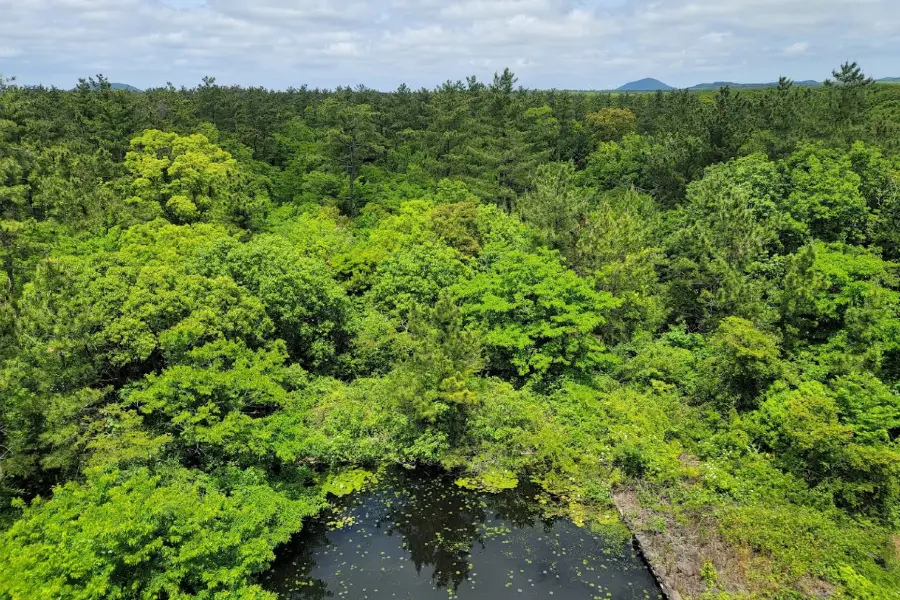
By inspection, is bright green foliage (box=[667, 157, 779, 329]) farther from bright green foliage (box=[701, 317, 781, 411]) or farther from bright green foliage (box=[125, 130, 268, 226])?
Result: bright green foliage (box=[125, 130, 268, 226])

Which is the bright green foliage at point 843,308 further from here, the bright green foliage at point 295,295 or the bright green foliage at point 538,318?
the bright green foliage at point 295,295

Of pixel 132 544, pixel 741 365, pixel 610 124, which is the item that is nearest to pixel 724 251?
pixel 741 365

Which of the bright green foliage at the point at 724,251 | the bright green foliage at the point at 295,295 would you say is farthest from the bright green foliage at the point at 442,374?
the bright green foliage at the point at 724,251

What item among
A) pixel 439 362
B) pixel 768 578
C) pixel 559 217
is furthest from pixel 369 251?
pixel 768 578

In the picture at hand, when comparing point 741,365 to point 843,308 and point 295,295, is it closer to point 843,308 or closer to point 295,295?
point 843,308

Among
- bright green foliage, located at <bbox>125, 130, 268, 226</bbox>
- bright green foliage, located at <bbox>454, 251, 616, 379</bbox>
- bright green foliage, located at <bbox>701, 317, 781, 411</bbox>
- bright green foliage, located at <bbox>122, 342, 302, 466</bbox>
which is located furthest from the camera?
bright green foliage, located at <bbox>125, 130, 268, 226</bbox>

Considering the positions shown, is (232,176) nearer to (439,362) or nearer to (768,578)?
(439,362)

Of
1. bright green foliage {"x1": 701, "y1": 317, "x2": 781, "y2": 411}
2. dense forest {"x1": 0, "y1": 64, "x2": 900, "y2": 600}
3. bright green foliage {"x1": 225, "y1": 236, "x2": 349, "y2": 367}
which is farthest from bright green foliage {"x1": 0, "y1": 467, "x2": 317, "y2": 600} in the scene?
bright green foliage {"x1": 701, "y1": 317, "x2": 781, "y2": 411}
